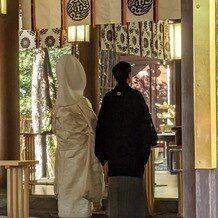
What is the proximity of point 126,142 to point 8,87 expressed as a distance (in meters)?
3.09

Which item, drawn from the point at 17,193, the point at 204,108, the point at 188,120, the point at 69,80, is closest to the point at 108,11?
the point at 69,80

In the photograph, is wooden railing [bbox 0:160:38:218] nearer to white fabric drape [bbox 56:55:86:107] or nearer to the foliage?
white fabric drape [bbox 56:55:86:107]

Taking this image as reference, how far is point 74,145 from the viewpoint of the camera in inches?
307

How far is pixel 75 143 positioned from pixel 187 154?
12.9ft

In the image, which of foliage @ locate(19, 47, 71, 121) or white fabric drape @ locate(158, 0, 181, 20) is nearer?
white fabric drape @ locate(158, 0, 181, 20)

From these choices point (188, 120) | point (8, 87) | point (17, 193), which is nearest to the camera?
point (188, 120)

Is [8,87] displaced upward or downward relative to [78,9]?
downward

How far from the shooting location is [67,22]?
8.33 m

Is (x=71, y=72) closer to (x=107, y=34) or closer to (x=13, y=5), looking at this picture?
(x=13, y=5)

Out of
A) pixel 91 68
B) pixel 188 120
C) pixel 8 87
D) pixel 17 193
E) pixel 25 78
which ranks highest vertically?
pixel 25 78

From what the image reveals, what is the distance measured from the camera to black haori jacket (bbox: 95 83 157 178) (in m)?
6.79

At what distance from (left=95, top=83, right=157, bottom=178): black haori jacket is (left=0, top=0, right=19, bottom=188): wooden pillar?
2.78 meters

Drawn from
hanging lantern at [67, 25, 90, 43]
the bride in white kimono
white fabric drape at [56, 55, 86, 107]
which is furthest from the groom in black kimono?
hanging lantern at [67, 25, 90, 43]

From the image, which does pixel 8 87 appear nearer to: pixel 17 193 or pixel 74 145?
pixel 74 145
